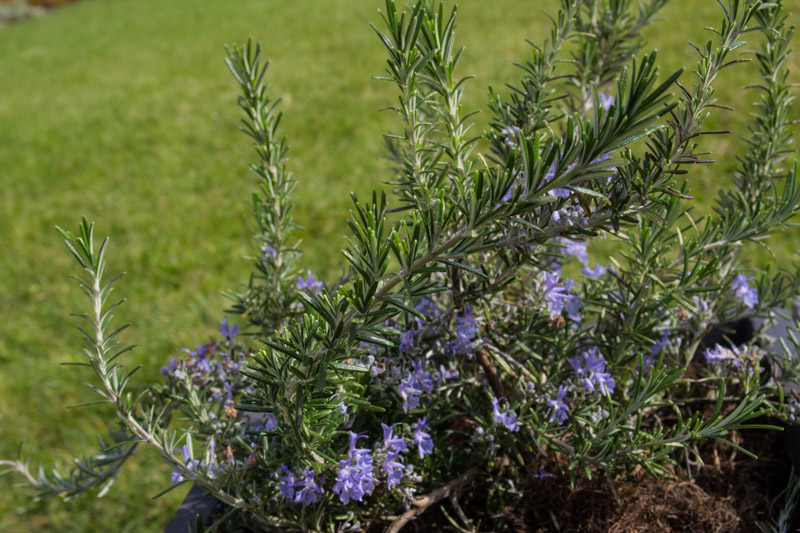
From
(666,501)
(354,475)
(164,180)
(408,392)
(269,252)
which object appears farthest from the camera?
(164,180)

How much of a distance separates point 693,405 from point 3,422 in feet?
9.93

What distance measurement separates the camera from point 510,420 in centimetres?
105

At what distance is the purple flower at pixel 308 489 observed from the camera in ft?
3.13

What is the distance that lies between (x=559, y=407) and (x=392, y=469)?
0.31 m

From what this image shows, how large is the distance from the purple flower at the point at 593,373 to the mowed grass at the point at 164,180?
1941 mm

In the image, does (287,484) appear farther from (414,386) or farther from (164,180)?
(164,180)

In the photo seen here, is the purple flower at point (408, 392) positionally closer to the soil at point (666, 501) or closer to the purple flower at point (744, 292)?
the soil at point (666, 501)

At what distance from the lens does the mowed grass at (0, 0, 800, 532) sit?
2.88 metres

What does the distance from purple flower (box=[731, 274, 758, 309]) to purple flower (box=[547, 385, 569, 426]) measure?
436mm

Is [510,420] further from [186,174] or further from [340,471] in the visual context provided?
[186,174]

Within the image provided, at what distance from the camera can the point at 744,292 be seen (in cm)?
121

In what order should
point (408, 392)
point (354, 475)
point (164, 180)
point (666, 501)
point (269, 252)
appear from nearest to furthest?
point (354, 475) → point (408, 392) → point (666, 501) → point (269, 252) → point (164, 180)

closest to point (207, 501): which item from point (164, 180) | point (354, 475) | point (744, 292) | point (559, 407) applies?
point (354, 475)

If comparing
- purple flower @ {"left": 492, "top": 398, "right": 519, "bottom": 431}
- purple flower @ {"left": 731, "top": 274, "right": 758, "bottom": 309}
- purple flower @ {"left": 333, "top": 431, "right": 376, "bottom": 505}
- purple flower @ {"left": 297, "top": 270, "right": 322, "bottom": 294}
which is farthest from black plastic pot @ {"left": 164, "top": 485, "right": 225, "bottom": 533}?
purple flower @ {"left": 731, "top": 274, "right": 758, "bottom": 309}
